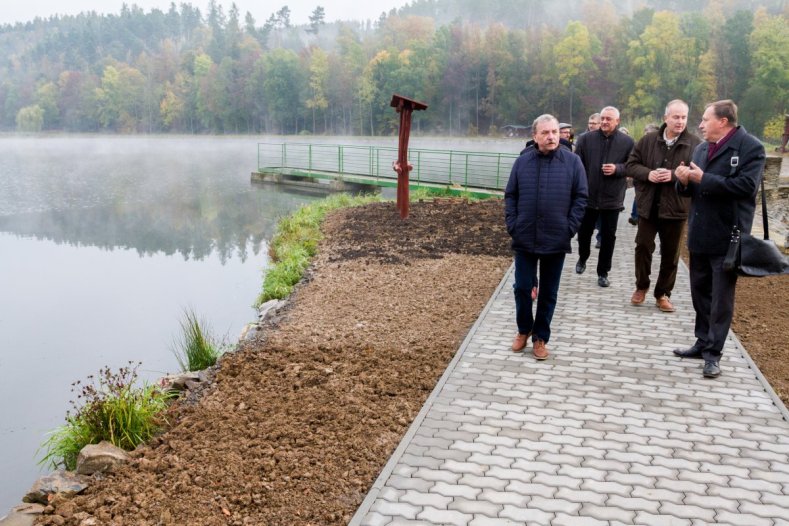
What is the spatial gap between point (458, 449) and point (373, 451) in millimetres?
486

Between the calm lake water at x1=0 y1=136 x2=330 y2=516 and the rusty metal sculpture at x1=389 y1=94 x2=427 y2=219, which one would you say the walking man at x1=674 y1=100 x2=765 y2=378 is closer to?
the calm lake water at x1=0 y1=136 x2=330 y2=516

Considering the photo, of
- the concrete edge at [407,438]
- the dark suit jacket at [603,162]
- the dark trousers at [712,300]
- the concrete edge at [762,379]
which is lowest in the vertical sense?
the concrete edge at [407,438]

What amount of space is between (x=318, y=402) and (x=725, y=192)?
10.0 ft

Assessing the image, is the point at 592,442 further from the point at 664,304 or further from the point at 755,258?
the point at 664,304

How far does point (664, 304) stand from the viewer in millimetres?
6949

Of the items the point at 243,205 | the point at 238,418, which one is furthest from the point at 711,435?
the point at 243,205

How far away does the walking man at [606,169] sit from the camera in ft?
24.8

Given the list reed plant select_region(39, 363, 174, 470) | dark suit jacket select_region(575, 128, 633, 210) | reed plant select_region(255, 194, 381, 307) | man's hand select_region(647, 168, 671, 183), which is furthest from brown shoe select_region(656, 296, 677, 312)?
reed plant select_region(255, 194, 381, 307)

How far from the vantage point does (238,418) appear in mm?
4855

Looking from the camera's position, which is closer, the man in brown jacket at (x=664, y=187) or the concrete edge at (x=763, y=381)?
the concrete edge at (x=763, y=381)

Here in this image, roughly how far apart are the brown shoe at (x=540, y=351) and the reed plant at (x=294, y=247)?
4.70 m

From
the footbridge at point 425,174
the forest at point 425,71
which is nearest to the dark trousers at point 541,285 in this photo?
the footbridge at point 425,174

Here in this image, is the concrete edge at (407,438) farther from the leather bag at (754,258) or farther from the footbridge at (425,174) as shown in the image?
the footbridge at (425,174)

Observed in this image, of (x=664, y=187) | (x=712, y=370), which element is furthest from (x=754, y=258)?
(x=664, y=187)
